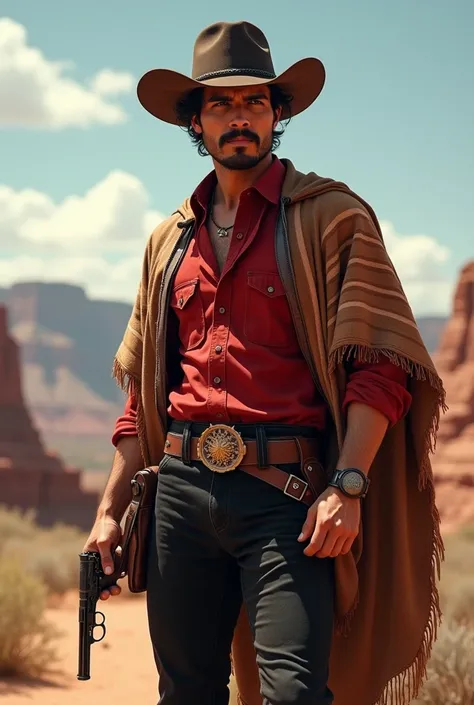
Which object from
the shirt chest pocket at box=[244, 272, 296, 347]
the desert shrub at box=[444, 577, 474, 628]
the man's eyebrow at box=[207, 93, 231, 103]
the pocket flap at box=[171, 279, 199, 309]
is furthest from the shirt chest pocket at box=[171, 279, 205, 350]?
the desert shrub at box=[444, 577, 474, 628]

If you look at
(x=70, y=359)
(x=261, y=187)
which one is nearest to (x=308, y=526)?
(x=261, y=187)

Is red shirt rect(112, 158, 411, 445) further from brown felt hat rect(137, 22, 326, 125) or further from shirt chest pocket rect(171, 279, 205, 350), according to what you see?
brown felt hat rect(137, 22, 326, 125)

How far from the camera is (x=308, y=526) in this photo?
2537mm

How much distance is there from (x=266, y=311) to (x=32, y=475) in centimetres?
2841

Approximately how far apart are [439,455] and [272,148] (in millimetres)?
31008

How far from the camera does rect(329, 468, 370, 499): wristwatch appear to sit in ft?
8.35

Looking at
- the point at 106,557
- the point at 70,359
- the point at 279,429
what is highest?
the point at 70,359

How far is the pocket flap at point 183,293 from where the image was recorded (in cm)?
289

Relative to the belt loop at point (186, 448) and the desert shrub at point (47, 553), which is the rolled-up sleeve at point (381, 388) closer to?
the belt loop at point (186, 448)

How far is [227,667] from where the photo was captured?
285cm

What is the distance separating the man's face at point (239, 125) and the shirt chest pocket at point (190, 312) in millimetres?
366

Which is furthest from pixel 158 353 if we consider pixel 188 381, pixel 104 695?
pixel 104 695

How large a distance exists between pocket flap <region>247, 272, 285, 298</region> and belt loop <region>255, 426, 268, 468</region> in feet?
1.21

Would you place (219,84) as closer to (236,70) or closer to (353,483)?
(236,70)
